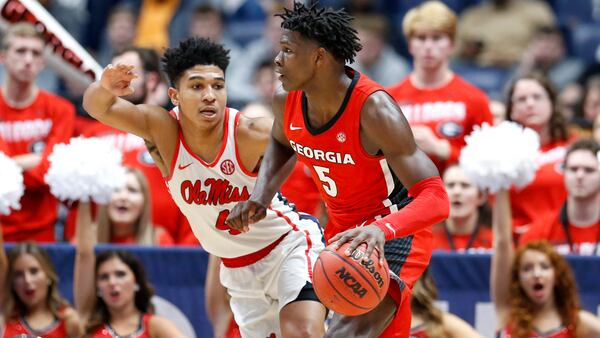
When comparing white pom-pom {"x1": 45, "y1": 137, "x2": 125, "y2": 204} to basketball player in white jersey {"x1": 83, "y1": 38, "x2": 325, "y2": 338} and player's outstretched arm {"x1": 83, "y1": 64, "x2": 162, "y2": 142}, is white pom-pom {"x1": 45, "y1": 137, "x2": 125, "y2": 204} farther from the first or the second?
player's outstretched arm {"x1": 83, "y1": 64, "x2": 162, "y2": 142}

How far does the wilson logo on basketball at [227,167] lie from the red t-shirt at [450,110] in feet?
7.78

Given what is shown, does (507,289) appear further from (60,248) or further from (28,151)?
(28,151)

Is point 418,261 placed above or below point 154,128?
below

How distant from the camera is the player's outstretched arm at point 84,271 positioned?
24.1ft

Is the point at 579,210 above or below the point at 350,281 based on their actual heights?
above

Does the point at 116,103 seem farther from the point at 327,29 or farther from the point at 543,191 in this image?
the point at 543,191

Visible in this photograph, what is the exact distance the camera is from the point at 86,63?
854cm

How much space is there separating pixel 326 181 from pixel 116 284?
2.25 meters

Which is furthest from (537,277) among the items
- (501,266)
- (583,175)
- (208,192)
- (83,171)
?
(83,171)

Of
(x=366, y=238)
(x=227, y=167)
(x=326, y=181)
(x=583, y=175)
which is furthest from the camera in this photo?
(x=583, y=175)

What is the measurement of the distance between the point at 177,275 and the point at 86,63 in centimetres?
189

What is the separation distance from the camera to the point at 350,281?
5.01 metres

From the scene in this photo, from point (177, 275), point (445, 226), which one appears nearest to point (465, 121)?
point (445, 226)

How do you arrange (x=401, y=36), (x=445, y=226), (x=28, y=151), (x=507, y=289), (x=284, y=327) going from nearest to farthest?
(x=284, y=327) < (x=507, y=289) < (x=445, y=226) < (x=28, y=151) < (x=401, y=36)
